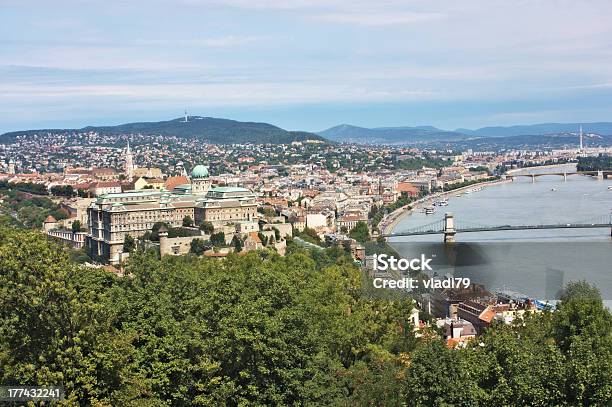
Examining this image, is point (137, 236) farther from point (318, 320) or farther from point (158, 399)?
point (158, 399)

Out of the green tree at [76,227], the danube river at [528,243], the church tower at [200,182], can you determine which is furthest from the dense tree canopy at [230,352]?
the church tower at [200,182]

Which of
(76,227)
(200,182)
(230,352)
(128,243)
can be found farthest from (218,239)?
(230,352)

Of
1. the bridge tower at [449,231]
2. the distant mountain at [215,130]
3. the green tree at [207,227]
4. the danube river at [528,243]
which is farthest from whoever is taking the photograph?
the distant mountain at [215,130]

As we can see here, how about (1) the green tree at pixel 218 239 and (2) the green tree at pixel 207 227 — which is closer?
(1) the green tree at pixel 218 239

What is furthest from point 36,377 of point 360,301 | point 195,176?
point 195,176

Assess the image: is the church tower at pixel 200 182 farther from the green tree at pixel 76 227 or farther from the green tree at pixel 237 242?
the green tree at pixel 237 242

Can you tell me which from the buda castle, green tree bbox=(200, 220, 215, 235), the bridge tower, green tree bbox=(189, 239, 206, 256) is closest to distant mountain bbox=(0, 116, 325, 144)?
the bridge tower
